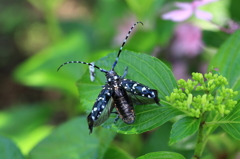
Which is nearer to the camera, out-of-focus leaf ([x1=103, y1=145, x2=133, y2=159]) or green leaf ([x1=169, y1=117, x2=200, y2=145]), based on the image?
green leaf ([x1=169, y1=117, x2=200, y2=145])

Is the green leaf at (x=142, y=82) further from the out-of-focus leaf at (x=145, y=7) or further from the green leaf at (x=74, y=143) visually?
the out-of-focus leaf at (x=145, y=7)

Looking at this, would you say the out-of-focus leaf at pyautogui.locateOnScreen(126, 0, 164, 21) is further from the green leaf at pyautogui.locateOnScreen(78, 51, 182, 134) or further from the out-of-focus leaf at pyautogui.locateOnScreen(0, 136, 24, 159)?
the out-of-focus leaf at pyautogui.locateOnScreen(0, 136, 24, 159)

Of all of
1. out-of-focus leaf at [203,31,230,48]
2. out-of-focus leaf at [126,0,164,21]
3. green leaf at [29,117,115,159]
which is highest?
out-of-focus leaf at [126,0,164,21]

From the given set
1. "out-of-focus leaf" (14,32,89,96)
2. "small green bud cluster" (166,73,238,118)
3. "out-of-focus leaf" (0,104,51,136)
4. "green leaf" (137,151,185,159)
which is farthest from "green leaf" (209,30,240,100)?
"out-of-focus leaf" (0,104,51,136)

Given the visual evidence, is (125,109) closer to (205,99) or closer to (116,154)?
(205,99)

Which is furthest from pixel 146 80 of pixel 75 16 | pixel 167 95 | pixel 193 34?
pixel 75 16
